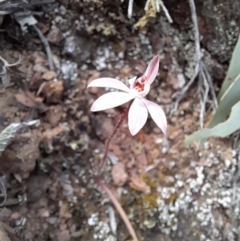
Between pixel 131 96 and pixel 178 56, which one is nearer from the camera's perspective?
pixel 131 96

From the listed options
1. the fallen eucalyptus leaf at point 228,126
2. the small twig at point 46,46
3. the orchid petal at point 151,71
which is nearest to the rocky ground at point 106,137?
the small twig at point 46,46

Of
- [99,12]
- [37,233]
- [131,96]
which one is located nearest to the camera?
[131,96]

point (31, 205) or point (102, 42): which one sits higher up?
point (102, 42)

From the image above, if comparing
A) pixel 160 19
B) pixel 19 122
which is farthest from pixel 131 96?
pixel 160 19

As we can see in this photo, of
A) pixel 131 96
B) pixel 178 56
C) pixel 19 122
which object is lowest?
pixel 19 122

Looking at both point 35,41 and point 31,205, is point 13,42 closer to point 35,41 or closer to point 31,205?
point 35,41

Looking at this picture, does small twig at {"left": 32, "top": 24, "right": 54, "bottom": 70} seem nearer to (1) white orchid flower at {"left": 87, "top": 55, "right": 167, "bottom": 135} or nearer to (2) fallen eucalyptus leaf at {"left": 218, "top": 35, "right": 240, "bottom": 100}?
(1) white orchid flower at {"left": 87, "top": 55, "right": 167, "bottom": 135}

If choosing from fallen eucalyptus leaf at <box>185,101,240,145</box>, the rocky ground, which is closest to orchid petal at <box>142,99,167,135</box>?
fallen eucalyptus leaf at <box>185,101,240,145</box>

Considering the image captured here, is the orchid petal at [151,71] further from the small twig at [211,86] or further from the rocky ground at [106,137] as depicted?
the small twig at [211,86]
